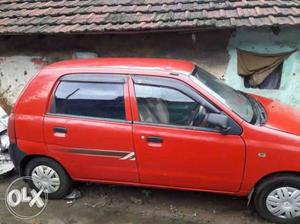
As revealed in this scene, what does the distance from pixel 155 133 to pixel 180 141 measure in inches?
11.9

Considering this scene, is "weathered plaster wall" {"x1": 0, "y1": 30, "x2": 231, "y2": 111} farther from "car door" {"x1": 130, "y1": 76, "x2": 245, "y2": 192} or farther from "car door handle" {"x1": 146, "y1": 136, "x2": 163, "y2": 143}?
"car door handle" {"x1": 146, "y1": 136, "x2": 163, "y2": 143}

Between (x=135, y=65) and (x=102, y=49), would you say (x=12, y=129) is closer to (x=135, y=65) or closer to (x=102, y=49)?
(x=135, y=65)

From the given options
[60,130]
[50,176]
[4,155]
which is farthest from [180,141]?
[4,155]

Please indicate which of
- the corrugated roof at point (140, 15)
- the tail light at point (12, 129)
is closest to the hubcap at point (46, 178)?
the tail light at point (12, 129)

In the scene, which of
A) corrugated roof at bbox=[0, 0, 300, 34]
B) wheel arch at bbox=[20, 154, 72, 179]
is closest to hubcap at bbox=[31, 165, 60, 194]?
wheel arch at bbox=[20, 154, 72, 179]

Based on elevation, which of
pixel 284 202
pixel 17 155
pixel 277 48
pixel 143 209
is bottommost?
pixel 143 209

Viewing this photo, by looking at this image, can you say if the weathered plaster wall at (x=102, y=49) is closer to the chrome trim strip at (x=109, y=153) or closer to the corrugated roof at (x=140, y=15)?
the corrugated roof at (x=140, y=15)

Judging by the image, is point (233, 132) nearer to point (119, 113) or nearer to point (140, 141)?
point (140, 141)

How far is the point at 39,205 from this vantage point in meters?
5.02

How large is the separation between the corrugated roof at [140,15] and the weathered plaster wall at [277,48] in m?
0.38

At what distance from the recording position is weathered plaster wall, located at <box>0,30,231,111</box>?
22.9 feet

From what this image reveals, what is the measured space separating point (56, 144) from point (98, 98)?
2.62ft

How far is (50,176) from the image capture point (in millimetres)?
4949

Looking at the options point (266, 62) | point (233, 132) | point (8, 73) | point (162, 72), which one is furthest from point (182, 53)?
point (8, 73)
